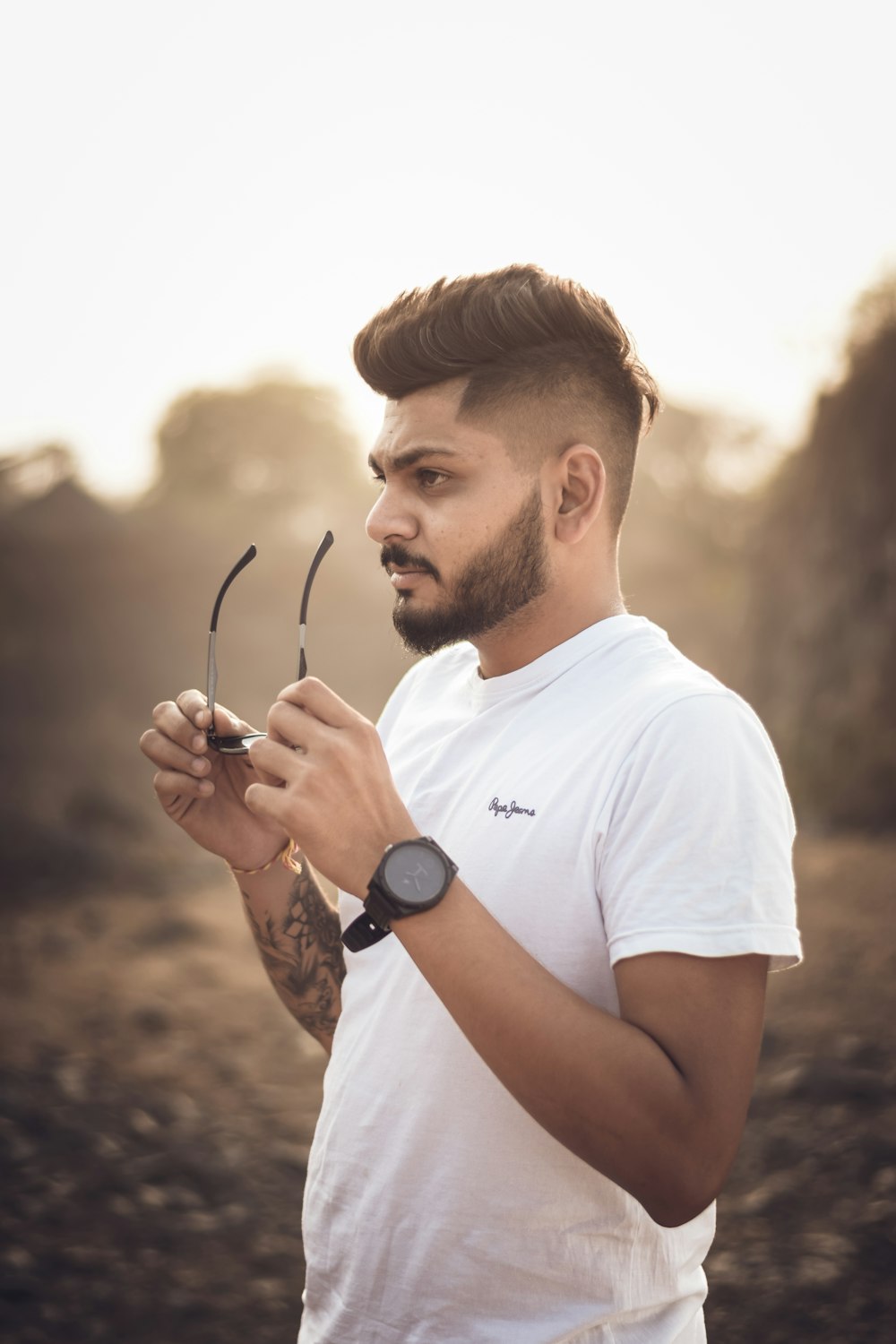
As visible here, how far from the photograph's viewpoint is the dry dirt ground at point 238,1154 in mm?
4074

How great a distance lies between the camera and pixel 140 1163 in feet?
Result: 17.0

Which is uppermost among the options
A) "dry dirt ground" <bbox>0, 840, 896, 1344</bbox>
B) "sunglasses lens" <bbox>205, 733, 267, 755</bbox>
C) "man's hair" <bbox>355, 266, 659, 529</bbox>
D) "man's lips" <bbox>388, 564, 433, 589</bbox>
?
"man's hair" <bbox>355, 266, 659, 529</bbox>

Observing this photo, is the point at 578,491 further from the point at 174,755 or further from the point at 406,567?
the point at 174,755

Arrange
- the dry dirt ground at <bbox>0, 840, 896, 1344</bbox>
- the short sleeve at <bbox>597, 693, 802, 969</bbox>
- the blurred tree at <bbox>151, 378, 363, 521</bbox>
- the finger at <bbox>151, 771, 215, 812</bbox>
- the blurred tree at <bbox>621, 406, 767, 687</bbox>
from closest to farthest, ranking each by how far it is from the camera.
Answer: the short sleeve at <bbox>597, 693, 802, 969</bbox> < the finger at <bbox>151, 771, 215, 812</bbox> < the dry dirt ground at <bbox>0, 840, 896, 1344</bbox> < the blurred tree at <bbox>151, 378, 363, 521</bbox> < the blurred tree at <bbox>621, 406, 767, 687</bbox>

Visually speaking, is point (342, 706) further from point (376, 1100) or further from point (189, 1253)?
point (189, 1253)

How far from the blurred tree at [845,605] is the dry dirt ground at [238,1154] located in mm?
2800

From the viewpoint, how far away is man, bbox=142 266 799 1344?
1.53 meters

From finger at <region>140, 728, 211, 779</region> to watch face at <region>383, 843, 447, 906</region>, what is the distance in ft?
2.23

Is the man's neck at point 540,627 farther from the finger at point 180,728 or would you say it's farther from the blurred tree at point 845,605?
the blurred tree at point 845,605

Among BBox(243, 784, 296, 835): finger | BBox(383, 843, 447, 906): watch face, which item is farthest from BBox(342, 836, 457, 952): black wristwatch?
BBox(243, 784, 296, 835): finger

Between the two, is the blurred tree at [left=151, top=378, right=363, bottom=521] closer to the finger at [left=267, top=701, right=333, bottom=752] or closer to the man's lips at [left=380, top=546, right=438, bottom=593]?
the man's lips at [left=380, top=546, right=438, bottom=593]

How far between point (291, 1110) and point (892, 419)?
32.3 feet

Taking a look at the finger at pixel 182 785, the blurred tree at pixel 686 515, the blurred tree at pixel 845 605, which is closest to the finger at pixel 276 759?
the finger at pixel 182 785

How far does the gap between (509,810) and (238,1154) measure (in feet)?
14.3
